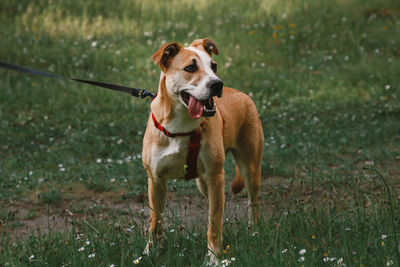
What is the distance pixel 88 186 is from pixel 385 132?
16.3 ft

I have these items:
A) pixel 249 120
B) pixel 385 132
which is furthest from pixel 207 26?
pixel 249 120

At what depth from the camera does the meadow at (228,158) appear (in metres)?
3.86

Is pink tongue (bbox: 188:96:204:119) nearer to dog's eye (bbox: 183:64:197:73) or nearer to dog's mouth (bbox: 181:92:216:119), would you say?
dog's mouth (bbox: 181:92:216:119)

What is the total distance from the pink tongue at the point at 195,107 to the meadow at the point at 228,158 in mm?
788

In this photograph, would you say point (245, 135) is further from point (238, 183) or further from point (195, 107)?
point (195, 107)

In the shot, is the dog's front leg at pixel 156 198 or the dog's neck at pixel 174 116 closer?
the dog's neck at pixel 174 116

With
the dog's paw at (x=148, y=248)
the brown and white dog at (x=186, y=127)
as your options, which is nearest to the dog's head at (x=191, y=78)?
the brown and white dog at (x=186, y=127)

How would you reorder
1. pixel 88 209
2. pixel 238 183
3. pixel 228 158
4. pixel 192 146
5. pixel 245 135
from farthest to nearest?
pixel 228 158 < pixel 88 209 < pixel 238 183 < pixel 245 135 < pixel 192 146

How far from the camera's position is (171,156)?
4242 millimetres

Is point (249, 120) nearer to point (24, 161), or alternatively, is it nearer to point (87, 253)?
point (87, 253)

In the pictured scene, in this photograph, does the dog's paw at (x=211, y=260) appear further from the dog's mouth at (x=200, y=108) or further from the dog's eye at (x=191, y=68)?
the dog's eye at (x=191, y=68)

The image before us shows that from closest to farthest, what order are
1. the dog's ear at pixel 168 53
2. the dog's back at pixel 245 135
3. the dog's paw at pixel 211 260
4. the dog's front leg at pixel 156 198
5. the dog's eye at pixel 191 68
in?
the dog's paw at pixel 211 260 → the dog's eye at pixel 191 68 → the dog's ear at pixel 168 53 → the dog's front leg at pixel 156 198 → the dog's back at pixel 245 135

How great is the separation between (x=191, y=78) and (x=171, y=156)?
2.27ft

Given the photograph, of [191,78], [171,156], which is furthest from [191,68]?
[171,156]
